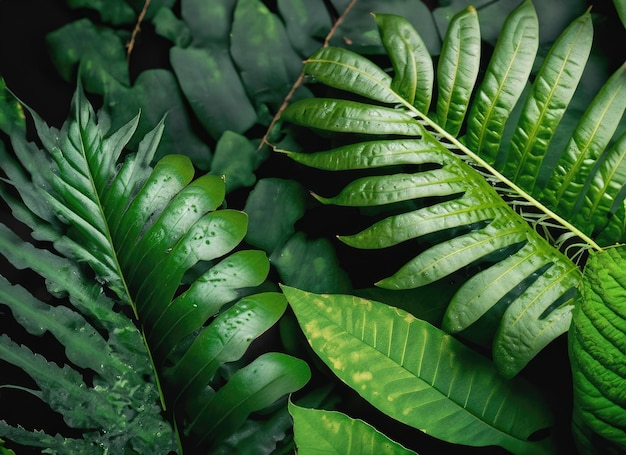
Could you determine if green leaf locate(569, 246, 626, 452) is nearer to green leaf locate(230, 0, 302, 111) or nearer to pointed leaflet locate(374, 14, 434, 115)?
pointed leaflet locate(374, 14, 434, 115)

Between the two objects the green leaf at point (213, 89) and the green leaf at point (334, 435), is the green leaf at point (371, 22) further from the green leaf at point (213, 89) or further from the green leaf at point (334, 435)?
the green leaf at point (334, 435)

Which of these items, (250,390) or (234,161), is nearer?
(250,390)

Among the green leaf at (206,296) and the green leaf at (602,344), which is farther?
the green leaf at (206,296)

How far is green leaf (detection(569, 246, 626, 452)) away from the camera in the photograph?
71cm

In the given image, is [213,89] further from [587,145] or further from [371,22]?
[587,145]

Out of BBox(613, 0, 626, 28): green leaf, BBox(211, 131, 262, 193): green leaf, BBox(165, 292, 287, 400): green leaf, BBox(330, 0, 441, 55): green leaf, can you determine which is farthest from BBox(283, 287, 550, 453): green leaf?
BBox(613, 0, 626, 28): green leaf

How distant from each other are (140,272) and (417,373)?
42 cm

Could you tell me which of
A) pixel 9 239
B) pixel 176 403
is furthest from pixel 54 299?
pixel 176 403

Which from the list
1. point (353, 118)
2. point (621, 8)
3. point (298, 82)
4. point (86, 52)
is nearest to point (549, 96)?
point (621, 8)

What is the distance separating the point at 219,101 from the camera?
0.97 metres

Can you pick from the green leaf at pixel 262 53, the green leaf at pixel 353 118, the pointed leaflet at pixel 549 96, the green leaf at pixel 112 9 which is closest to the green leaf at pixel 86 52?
the green leaf at pixel 112 9

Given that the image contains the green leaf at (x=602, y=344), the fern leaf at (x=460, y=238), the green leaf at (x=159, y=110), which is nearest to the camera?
the green leaf at (x=602, y=344)

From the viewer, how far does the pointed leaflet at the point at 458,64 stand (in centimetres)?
89

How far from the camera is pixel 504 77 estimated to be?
0.89 meters
